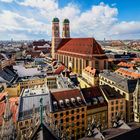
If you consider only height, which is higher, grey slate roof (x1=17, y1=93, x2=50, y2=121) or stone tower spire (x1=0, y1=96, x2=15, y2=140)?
stone tower spire (x1=0, y1=96, x2=15, y2=140)

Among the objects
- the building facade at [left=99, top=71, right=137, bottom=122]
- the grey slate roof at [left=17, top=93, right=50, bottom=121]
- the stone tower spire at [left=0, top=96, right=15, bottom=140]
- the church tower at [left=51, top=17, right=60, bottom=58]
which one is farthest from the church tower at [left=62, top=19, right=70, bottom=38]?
the stone tower spire at [left=0, top=96, right=15, bottom=140]

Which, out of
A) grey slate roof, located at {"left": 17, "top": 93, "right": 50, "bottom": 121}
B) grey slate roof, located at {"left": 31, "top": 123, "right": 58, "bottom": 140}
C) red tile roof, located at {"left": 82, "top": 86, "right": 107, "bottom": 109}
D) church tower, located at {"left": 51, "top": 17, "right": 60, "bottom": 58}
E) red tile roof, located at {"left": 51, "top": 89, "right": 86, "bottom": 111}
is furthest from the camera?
church tower, located at {"left": 51, "top": 17, "right": 60, "bottom": 58}

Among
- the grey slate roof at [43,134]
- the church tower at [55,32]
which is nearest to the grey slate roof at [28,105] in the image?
the grey slate roof at [43,134]

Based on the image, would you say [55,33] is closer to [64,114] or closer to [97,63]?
[97,63]

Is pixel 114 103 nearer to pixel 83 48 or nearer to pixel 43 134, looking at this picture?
pixel 43 134

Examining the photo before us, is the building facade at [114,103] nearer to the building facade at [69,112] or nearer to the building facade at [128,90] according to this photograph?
the building facade at [128,90]

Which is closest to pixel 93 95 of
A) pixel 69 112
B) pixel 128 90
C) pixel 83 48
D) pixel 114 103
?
pixel 114 103

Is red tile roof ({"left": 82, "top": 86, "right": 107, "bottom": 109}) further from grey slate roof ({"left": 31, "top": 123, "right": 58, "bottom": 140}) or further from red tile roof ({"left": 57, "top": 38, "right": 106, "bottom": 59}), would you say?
red tile roof ({"left": 57, "top": 38, "right": 106, "bottom": 59})

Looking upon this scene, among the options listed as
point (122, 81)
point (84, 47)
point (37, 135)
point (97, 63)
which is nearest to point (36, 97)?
point (122, 81)

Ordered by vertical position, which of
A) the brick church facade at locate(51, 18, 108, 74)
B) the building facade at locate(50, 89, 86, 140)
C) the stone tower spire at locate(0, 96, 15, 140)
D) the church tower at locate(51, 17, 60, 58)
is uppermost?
the church tower at locate(51, 17, 60, 58)
